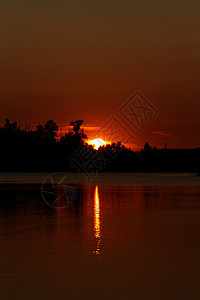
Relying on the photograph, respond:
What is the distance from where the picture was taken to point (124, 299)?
13.9 metres

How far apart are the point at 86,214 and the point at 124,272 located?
18.0 metres

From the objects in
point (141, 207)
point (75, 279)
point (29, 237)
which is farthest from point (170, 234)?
point (141, 207)

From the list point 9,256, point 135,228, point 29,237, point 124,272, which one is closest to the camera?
point 124,272

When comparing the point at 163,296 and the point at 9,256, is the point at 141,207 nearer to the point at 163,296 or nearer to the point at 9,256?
the point at 9,256

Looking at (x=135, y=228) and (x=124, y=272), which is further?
(x=135, y=228)

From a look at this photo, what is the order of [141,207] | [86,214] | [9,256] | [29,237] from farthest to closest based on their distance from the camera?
[141,207] < [86,214] < [29,237] < [9,256]

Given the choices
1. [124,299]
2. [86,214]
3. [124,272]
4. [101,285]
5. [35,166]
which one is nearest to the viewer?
[124,299]

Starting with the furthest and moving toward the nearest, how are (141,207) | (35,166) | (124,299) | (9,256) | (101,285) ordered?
(35,166)
(141,207)
(9,256)
(101,285)
(124,299)

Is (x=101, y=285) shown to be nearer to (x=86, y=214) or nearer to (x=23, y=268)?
(x=23, y=268)

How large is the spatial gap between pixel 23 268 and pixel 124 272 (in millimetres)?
2607

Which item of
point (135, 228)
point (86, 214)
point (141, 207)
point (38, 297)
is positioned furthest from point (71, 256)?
point (141, 207)

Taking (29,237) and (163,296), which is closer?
(163,296)

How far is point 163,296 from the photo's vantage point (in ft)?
46.7

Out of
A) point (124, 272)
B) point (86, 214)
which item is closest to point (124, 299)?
point (124, 272)
